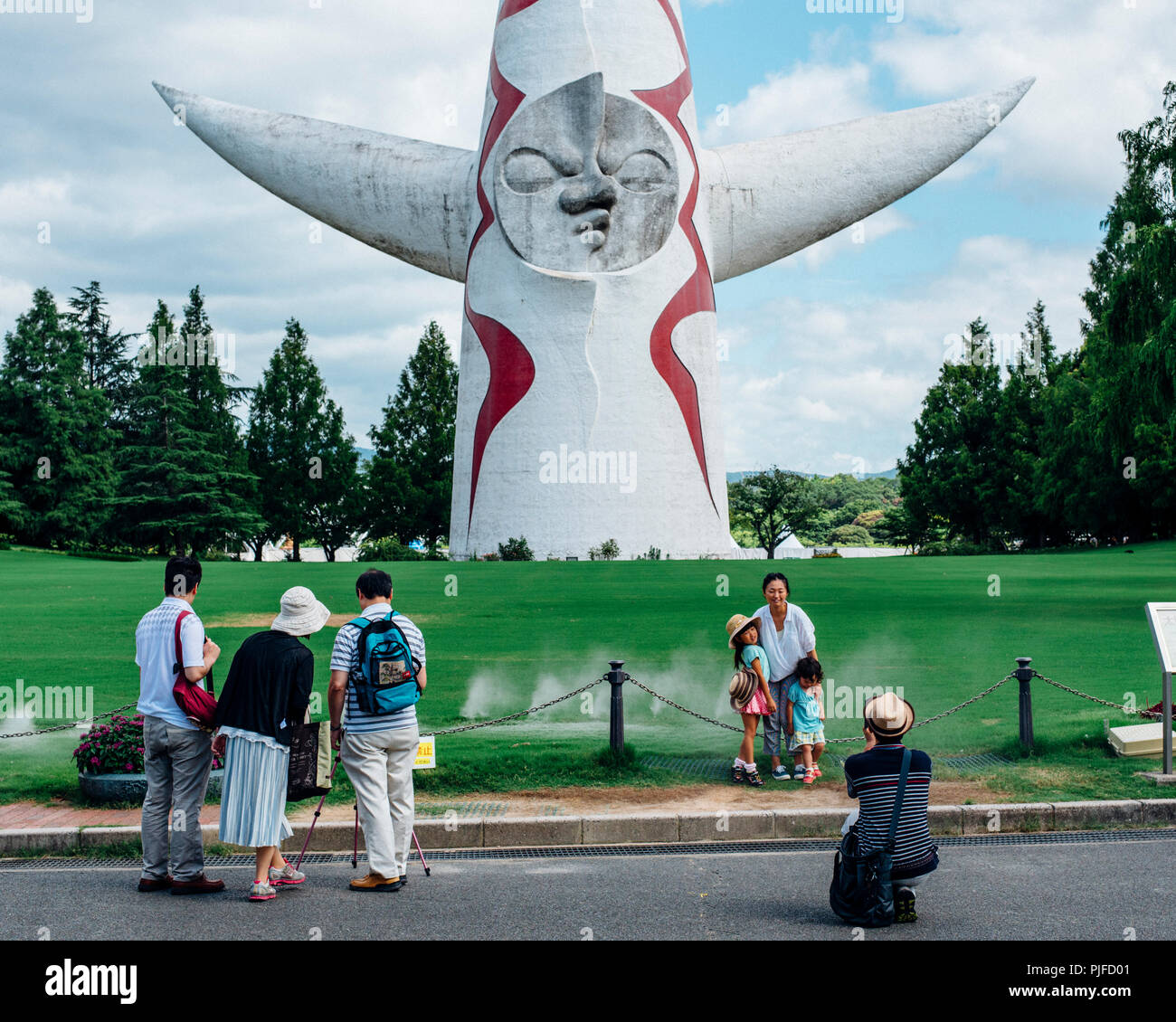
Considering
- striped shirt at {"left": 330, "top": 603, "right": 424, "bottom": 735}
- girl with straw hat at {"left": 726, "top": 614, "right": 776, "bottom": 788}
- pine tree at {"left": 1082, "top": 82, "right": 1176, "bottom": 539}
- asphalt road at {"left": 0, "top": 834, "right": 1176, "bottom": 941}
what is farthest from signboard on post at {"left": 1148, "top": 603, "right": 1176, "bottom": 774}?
pine tree at {"left": 1082, "top": 82, "right": 1176, "bottom": 539}

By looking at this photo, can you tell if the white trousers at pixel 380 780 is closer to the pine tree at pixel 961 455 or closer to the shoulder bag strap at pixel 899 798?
the shoulder bag strap at pixel 899 798

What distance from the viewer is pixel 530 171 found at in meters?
32.1

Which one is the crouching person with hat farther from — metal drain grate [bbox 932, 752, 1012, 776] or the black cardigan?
metal drain grate [bbox 932, 752, 1012, 776]

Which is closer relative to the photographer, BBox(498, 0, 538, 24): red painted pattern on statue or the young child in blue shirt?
the young child in blue shirt

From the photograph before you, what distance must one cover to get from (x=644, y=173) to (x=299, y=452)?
2805cm

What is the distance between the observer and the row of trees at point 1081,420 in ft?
67.2

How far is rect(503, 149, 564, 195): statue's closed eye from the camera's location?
3197 cm

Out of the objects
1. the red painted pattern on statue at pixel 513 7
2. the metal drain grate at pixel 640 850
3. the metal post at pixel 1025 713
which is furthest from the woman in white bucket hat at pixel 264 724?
the red painted pattern on statue at pixel 513 7

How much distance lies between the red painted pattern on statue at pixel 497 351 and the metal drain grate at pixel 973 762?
23.5 metres

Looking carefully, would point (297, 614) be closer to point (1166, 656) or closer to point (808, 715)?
point (808, 715)

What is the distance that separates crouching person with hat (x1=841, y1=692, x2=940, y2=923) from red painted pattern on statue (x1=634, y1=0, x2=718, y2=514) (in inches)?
1068

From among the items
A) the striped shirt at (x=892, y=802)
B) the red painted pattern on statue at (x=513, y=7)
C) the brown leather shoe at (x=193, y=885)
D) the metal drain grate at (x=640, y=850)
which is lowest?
the metal drain grate at (x=640, y=850)

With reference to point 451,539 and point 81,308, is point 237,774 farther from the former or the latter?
point 81,308

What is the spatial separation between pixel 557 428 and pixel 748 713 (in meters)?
23.3
